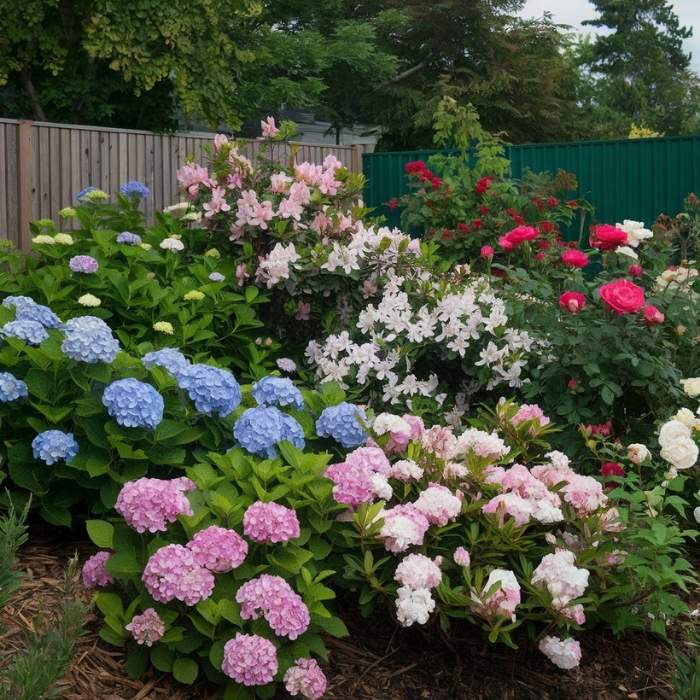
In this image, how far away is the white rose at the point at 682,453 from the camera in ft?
9.20

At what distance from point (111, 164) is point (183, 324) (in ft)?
13.7

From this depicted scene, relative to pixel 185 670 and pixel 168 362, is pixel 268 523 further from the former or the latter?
pixel 168 362

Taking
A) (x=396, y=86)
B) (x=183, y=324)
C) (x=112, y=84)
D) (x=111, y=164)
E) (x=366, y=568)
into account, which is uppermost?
(x=396, y=86)

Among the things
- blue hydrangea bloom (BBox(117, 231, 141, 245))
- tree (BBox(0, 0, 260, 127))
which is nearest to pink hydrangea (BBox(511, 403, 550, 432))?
blue hydrangea bloom (BBox(117, 231, 141, 245))

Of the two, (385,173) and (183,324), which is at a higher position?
(385,173)

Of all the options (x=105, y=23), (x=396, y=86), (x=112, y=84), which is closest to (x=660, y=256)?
(x=105, y=23)

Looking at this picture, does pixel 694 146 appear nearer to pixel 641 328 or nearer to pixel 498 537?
pixel 641 328

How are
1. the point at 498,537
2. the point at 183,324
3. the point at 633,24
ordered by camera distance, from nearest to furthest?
the point at 498,537 < the point at 183,324 < the point at 633,24

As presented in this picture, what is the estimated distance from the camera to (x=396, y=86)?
2161cm

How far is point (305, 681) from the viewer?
2.06 metres

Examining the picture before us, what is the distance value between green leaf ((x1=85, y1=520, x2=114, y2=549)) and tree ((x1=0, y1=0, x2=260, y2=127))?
360 inches

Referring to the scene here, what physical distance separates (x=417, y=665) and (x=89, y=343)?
117 centimetres

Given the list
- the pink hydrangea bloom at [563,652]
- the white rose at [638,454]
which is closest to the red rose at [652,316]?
the white rose at [638,454]

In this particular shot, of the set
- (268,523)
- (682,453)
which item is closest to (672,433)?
(682,453)
